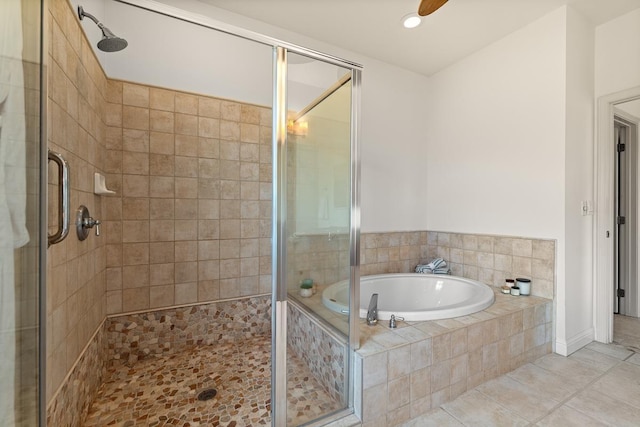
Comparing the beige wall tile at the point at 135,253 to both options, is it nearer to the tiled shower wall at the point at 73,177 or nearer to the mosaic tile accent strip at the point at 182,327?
the tiled shower wall at the point at 73,177

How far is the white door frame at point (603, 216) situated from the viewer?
7.22 ft

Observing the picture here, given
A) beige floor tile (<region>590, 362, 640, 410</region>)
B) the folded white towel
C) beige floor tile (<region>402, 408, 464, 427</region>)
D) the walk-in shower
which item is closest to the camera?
the walk-in shower

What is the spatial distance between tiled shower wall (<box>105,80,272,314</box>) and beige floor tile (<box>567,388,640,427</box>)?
2.17 metres

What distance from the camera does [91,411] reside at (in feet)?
4.87

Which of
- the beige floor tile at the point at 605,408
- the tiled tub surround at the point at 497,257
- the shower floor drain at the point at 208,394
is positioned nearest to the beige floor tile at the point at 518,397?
the beige floor tile at the point at 605,408

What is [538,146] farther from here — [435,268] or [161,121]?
[161,121]

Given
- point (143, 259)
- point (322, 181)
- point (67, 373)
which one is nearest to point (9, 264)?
point (67, 373)

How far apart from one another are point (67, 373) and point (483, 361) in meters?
2.22

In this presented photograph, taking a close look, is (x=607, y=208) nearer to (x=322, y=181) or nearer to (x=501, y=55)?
(x=501, y=55)

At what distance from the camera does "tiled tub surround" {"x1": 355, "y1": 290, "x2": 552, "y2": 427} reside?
1329 millimetres

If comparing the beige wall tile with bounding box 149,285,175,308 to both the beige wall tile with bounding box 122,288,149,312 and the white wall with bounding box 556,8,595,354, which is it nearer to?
the beige wall tile with bounding box 122,288,149,312

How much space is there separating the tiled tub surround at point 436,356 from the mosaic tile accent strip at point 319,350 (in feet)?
0.43

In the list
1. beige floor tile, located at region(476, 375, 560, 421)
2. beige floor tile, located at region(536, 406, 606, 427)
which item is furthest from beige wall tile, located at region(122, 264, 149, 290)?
beige floor tile, located at region(536, 406, 606, 427)

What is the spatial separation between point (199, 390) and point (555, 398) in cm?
208
